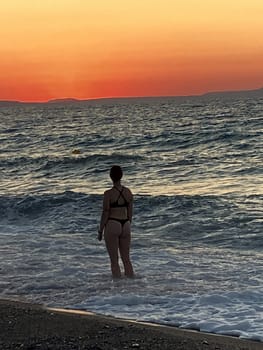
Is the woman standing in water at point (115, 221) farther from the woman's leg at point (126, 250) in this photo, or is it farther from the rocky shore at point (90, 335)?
the rocky shore at point (90, 335)

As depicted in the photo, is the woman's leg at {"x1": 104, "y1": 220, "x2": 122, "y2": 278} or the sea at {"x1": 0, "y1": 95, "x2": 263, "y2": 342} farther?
the woman's leg at {"x1": 104, "y1": 220, "x2": 122, "y2": 278}

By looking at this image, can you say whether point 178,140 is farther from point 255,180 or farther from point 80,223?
point 80,223

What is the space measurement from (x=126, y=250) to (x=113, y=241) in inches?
9.6

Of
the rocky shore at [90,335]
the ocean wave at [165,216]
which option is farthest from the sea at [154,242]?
the rocky shore at [90,335]

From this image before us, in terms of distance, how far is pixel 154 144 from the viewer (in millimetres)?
37188

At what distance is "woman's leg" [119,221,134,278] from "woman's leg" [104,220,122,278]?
0.09 metres

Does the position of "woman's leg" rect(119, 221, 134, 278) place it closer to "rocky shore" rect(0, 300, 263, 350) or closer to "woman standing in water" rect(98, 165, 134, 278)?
"woman standing in water" rect(98, 165, 134, 278)

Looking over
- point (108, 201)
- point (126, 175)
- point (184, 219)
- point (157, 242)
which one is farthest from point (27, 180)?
point (108, 201)

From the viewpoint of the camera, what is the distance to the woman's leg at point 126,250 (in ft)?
29.1

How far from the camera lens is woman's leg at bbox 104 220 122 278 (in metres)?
8.77

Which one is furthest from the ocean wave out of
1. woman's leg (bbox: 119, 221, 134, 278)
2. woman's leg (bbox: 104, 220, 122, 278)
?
woman's leg (bbox: 104, 220, 122, 278)

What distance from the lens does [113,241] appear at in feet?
29.0

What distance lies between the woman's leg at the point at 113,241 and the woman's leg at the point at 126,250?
0.09 m

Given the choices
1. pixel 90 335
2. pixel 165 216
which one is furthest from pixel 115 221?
pixel 165 216
